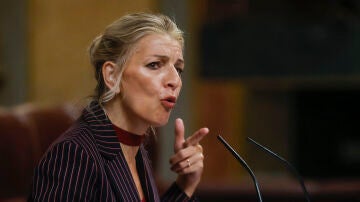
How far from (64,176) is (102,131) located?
15 centimetres

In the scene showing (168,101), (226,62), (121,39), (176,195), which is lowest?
(226,62)

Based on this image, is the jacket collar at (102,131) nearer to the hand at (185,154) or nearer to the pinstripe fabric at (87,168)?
the pinstripe fabric at (87,168)

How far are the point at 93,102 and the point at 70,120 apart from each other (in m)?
1.30

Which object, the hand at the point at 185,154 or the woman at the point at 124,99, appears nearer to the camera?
the woman at the point at 124,99

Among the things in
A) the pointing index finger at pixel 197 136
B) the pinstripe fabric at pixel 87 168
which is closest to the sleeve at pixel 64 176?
the pinstripe fabric at pixel 87 168

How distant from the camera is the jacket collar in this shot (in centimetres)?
138

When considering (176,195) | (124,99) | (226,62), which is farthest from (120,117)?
(226,62)

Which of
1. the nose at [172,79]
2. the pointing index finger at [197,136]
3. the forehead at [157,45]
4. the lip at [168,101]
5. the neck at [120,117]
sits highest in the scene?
the forehead at [157,45]

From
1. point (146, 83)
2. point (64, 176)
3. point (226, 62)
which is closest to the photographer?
point (64, 176)

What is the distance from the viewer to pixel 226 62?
4.31m

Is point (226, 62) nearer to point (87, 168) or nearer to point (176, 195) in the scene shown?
point (176, 195)

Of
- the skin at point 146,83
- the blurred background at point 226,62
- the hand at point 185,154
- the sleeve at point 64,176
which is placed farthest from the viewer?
the blurred background at point 226,62

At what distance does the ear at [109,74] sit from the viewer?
1391mm

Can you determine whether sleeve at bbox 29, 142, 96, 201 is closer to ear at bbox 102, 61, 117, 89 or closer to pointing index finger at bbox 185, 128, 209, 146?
ear at bbox 102, 61, 117, 89
